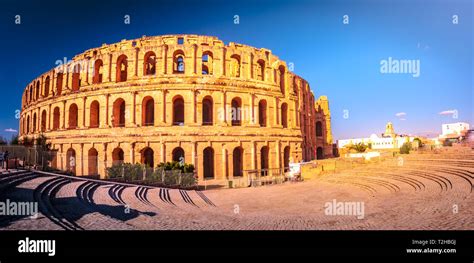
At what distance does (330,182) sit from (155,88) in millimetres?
17045

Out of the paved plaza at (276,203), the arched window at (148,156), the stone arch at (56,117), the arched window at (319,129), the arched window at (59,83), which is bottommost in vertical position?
the paved plaza at (276,203)

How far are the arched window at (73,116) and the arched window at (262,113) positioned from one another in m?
19.3

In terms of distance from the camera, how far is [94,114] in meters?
23.5

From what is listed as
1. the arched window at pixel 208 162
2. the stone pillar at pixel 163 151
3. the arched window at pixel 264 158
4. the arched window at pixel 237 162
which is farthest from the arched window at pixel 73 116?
the arched window at pixel 264 158

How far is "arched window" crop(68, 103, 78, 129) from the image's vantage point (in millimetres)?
24016

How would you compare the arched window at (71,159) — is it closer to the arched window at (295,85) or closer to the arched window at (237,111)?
the arched window at (237,111)

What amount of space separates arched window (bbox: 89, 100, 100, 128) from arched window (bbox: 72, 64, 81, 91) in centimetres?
330

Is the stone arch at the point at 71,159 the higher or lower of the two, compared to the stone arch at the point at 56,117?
lower

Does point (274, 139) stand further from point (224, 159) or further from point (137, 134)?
point (137, 134)

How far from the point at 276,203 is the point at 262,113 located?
1439 cm

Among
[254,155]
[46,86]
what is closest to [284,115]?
[254,155]

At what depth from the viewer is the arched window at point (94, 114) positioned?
2308 cm

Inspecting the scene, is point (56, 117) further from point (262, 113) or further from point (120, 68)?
point (262, 113)
